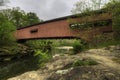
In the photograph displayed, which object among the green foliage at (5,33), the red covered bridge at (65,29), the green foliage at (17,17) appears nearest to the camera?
the red covered bridge at (65,29)

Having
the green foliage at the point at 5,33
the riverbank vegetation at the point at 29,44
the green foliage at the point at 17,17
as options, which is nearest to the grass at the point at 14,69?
the riverbank vegetation at the point at 29,44

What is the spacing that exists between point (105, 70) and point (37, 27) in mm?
33428

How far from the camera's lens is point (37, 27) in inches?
1626

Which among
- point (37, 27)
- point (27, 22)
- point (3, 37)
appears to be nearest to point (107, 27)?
point (37, 27)

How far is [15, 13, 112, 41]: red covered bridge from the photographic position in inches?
1049

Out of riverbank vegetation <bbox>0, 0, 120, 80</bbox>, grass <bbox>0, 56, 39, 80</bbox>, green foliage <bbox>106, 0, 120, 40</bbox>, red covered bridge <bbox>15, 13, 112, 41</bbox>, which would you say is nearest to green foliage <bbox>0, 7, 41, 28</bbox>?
riverbank vegetation <bbox>0, 0, 120, 80</bbox>

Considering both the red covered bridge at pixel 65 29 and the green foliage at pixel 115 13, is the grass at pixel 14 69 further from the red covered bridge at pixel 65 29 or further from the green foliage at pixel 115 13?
the green foliage at pixel 115 13

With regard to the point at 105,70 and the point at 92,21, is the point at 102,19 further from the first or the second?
the point at 105,70

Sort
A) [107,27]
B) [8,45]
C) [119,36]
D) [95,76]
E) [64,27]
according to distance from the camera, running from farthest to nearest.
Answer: [8,45] → [64,27] → [107,27] → [119,36] → [95,76]

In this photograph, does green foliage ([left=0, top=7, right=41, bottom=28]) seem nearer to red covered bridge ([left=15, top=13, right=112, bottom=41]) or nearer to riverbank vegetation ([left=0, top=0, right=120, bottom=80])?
riverbank vegetation ([left=0, top=0, right=120, bottom=80])

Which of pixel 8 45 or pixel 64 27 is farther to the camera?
pixel 8 45

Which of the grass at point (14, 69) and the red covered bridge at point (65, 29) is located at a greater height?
the red covered bridge at point (65, 29)

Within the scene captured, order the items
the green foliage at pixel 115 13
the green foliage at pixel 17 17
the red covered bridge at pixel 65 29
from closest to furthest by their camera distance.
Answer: the green foliage at pixel 115 13
the red covered bridge at pixel 65 29
the green foliage at pixel 17 17

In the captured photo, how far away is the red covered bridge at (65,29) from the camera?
26641 mm
